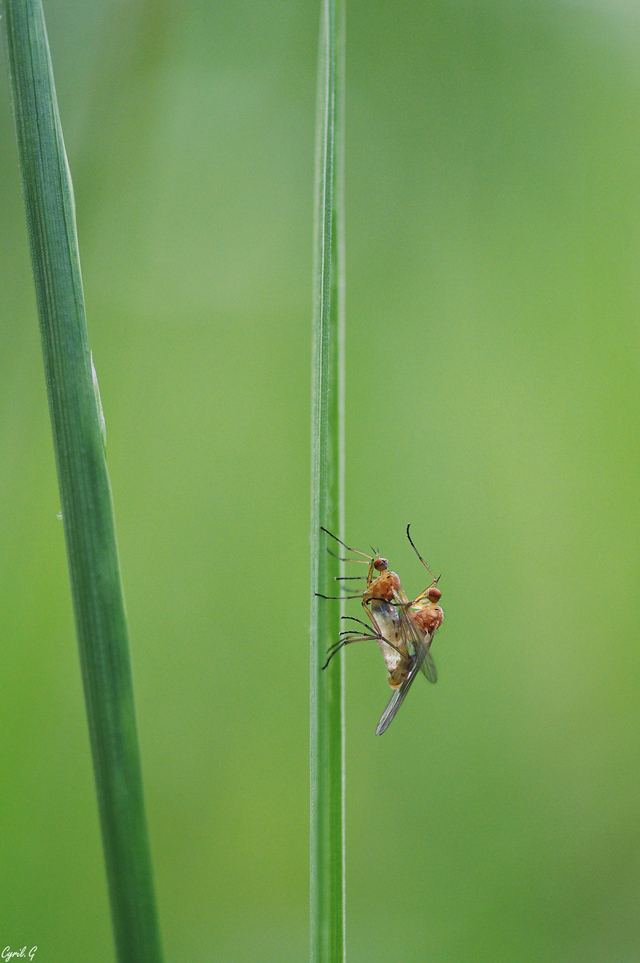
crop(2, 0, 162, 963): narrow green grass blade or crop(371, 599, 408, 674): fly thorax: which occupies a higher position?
crop(2, 0, 162, 963): narrow green grass blade

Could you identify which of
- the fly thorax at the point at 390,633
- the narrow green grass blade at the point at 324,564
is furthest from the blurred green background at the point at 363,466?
the narrow green grass blade at the point at 324,564

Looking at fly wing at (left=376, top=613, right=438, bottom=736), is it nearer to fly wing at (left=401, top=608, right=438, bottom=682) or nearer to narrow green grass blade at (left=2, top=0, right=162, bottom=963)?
fly wing at (left=401, top=608, right=438, bottom=682)

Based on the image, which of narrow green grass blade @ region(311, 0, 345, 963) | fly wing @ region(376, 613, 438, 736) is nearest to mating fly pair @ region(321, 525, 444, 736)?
fly wing @ region(376, 613, 438, 736)

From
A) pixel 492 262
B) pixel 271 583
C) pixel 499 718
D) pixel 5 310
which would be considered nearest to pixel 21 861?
pixel 271 583

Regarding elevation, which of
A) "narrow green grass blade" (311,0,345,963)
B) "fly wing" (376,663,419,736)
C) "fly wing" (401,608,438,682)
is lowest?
"fly wing" (376,663,419,736)

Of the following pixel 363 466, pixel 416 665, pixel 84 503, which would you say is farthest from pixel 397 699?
pixel 84 503

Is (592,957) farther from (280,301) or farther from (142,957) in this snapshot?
(280,301)
